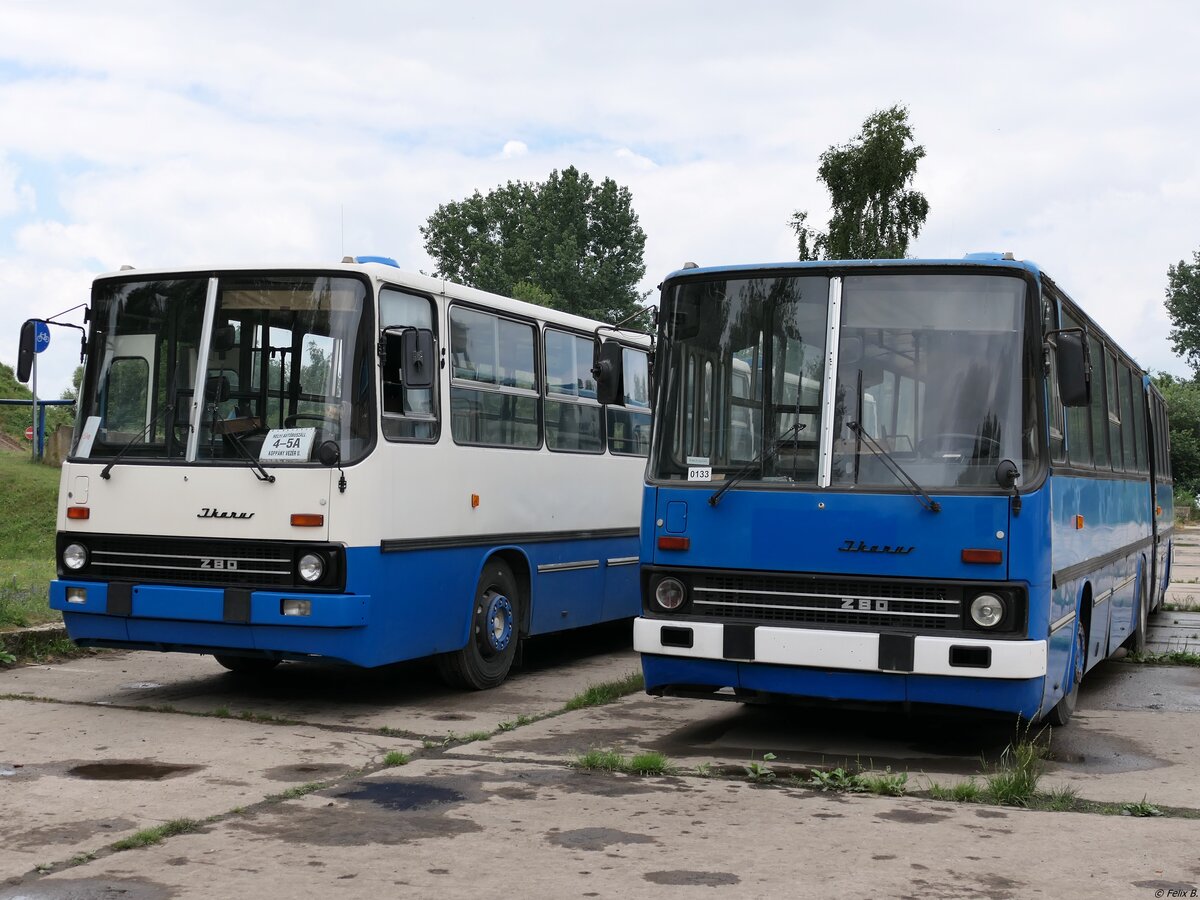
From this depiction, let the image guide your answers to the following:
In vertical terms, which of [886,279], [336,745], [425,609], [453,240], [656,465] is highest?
[453,240]

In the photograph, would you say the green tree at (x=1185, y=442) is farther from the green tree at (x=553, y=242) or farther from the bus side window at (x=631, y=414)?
the bus side window at (x=631, y=414)

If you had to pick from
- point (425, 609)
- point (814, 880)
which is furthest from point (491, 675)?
point (814, 880)

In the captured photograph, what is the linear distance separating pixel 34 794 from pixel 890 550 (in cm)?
451

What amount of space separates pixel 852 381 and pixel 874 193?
44.1 meters

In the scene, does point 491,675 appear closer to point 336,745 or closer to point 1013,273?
point 336,745

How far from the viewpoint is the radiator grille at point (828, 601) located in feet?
26.0

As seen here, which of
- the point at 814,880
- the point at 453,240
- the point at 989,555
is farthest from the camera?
the point at 453,240

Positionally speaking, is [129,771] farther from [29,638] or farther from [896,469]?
[29,638]

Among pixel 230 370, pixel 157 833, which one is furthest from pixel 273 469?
pixel 157 833

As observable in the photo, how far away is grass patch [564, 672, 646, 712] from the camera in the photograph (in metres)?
10.2

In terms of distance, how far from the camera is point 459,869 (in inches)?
229

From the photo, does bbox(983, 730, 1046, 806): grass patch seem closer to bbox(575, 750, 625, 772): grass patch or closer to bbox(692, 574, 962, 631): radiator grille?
bbox(692, 574, 962, 631): radiator grille

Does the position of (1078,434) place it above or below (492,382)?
below

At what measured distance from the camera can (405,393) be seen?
9.88 metres
